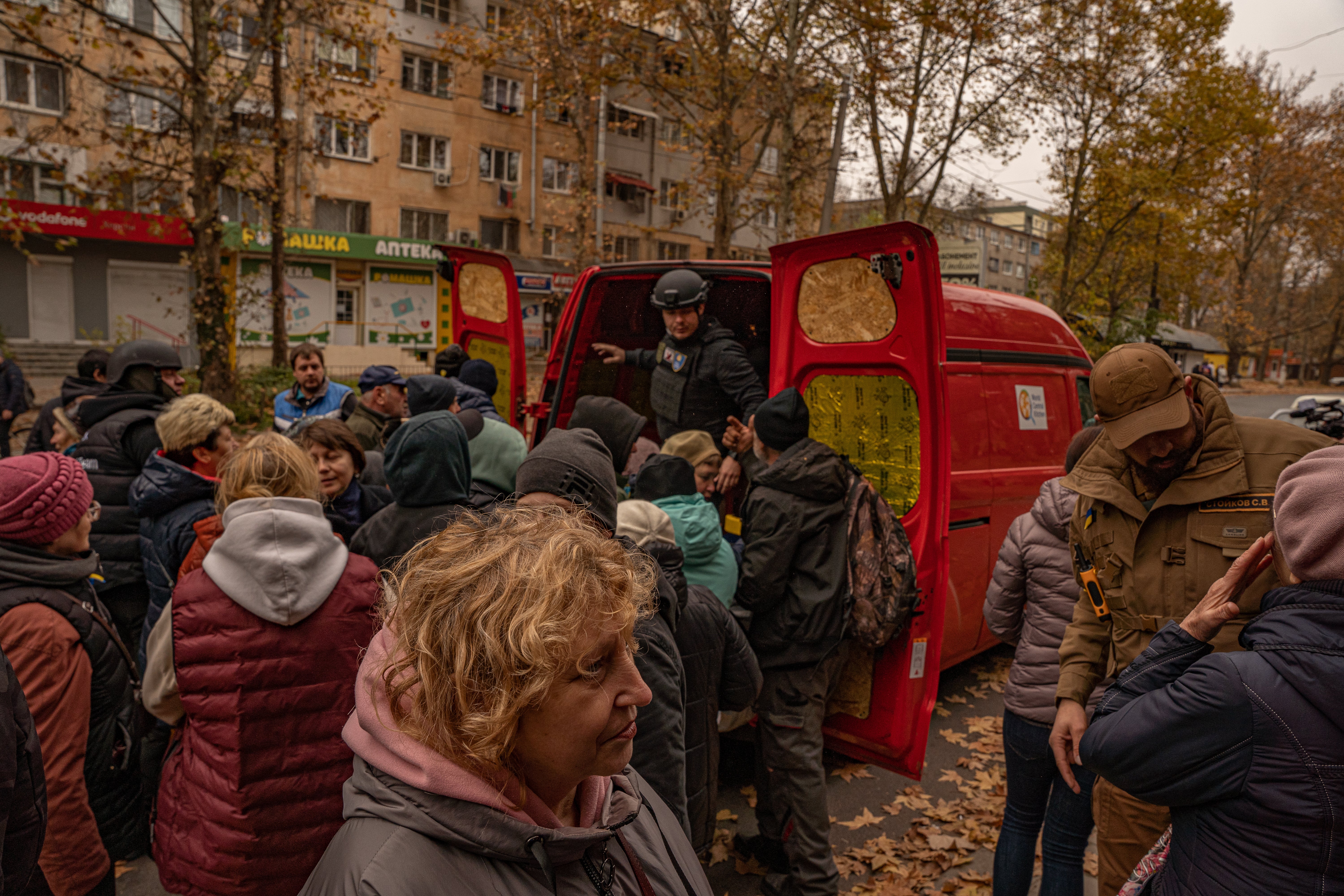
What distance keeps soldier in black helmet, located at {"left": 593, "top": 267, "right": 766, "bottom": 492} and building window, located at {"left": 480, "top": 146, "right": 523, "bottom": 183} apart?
30.2 meters

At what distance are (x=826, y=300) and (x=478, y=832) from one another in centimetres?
331

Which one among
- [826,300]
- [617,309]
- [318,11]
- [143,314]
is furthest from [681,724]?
[143,314]

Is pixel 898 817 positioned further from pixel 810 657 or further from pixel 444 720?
pixel 444 720

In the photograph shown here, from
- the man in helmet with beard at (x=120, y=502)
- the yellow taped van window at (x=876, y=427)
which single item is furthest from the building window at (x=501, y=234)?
the yellow taped van window at (x=876, y=427)

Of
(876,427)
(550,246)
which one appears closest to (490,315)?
(876,427)

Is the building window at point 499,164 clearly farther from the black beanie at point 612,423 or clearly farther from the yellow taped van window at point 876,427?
the yellow taped van window at point 876,427

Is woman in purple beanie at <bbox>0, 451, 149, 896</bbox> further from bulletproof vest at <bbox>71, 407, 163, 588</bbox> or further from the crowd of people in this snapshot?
bulletproof vest at <bbox>71, 407, 163, 588</bbox>

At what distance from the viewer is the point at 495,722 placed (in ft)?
3.75

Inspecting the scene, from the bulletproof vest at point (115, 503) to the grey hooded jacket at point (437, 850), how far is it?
320 centimetres

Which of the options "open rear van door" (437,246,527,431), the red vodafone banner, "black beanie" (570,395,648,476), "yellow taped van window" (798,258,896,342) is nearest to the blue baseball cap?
"open rear van door" (437,246,527,431)

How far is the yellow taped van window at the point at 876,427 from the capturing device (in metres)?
3.82

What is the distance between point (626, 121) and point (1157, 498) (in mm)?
35443

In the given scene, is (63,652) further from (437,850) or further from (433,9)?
(433,9)

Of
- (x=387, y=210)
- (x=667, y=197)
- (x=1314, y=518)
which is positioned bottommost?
(x=1314, y=518)
